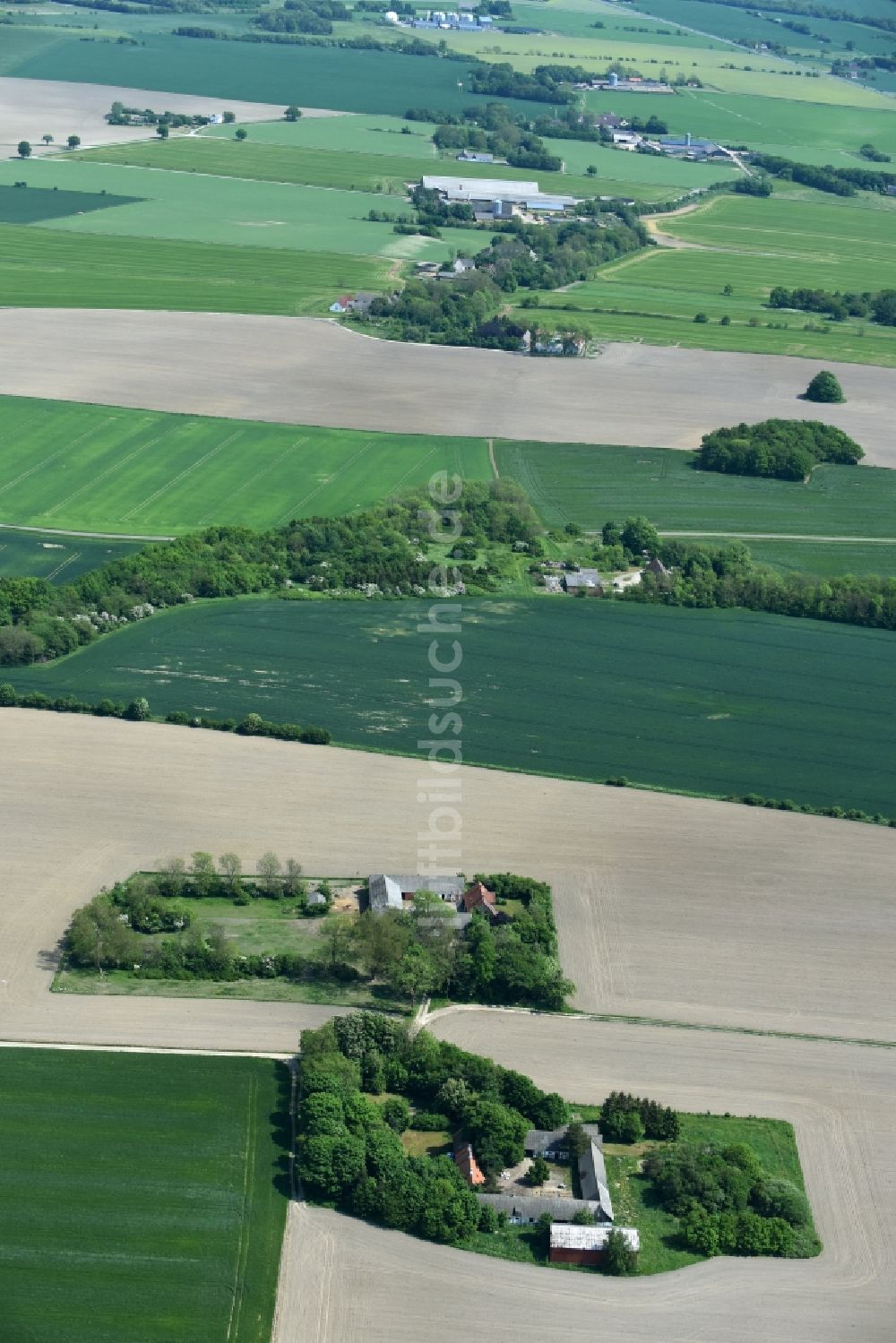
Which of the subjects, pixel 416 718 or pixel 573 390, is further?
pixel 573 390

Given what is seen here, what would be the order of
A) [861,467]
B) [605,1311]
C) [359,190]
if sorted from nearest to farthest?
[605,1311] < [861,467] < [359,190]

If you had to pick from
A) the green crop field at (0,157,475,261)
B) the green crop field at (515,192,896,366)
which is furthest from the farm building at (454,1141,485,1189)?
the green crop field at (0,157,475,261)

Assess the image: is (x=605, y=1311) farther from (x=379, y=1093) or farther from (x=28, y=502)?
(x=28, y=502)

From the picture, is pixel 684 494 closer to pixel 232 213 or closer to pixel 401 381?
pixel 401 381

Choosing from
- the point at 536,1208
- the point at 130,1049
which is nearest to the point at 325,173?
the point at 130,1049

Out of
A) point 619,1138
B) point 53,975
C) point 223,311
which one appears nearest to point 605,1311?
point 619,1138

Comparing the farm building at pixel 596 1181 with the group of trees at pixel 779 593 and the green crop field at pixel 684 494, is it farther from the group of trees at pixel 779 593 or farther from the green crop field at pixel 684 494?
the green crop field at pixel 684 494

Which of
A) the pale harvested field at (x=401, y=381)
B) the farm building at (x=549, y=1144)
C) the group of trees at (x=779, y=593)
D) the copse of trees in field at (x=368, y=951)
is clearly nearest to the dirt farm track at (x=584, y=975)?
the copse of trees in field at (x=368, y=951)
